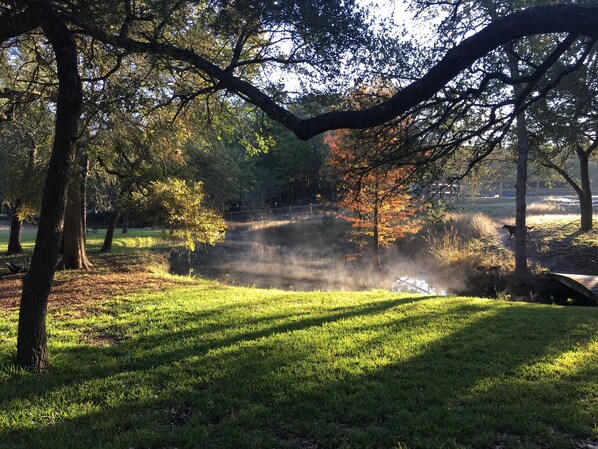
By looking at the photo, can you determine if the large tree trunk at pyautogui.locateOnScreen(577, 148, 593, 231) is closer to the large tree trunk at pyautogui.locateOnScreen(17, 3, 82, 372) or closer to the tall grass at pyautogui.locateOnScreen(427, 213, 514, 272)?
the tall grass at pyautogui.locateOnScreen(427, 213, 514, 272)

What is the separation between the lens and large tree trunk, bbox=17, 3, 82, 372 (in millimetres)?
4793

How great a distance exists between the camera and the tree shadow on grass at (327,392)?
3479mm

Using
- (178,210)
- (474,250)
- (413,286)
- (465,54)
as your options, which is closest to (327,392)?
(465,54)

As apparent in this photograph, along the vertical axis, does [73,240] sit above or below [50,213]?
below

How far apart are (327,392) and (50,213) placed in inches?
146

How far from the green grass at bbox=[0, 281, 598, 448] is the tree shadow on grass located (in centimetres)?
2

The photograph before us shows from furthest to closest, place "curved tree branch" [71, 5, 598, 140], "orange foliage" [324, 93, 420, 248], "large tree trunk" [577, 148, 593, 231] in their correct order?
"large tree trunk" [577, 148, 593, 231] → "orange foliage" [324, 93, 420, 248] → "curved tree branch" [71, 5, 598, 140]

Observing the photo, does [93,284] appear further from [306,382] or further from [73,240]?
[306,382]

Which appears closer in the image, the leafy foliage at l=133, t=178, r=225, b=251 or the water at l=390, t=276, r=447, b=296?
the leafy foliage at l=133, t=178, r=225, b=251

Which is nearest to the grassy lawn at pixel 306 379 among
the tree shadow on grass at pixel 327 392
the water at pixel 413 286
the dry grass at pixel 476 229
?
the tree shadow on grass at pixel 327 392

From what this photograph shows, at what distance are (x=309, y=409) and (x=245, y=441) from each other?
743 millimetres

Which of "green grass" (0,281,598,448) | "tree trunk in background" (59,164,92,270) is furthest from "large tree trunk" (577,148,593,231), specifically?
"tree trunk in background" (59,164,92,270)

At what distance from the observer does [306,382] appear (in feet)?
14.6

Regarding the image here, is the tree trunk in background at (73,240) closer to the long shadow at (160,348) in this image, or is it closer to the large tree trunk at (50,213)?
the long shadow at (160,348)
